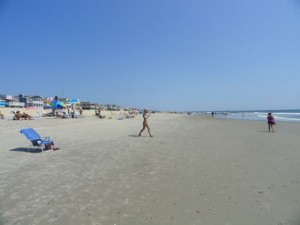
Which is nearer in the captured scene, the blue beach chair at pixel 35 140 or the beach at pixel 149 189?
the beach at pixel 149 189

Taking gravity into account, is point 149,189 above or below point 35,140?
below

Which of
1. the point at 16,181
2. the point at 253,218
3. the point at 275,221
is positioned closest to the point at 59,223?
the point at 16,181

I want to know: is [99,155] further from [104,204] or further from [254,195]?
[254,195]

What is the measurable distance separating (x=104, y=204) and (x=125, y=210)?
17.9 inches

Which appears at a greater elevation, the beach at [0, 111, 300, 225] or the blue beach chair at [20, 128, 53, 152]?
the blue beach chair at [20, 128, 53, 152]

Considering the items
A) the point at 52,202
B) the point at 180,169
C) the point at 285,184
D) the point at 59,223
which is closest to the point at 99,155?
the point at 180,169

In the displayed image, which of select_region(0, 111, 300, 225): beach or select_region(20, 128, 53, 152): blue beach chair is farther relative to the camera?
select_region(20, 128, 53, 152): blue beach chair

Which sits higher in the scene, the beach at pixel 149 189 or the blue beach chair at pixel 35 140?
the blue beach chair at pixel 35 140

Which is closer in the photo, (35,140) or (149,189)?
(149,189)

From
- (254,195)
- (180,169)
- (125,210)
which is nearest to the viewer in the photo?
(125,210)

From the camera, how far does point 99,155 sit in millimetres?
8703

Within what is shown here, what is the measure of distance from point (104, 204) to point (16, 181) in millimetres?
2550

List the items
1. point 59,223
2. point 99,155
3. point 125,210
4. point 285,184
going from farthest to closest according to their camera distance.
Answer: point 99,155, point 285,184, point 125,210, point 59,223

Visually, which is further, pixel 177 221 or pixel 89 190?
pixel 89 190
